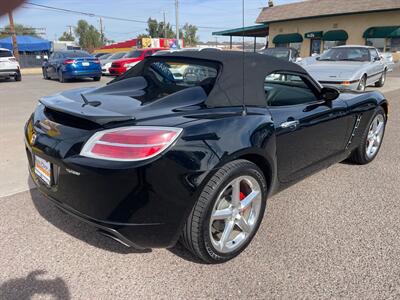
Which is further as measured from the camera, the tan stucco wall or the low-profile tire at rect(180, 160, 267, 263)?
the tan stucco wall

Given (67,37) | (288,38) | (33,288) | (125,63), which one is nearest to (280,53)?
(125,63)

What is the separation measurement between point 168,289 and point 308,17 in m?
34.0

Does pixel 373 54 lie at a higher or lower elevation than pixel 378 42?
lower

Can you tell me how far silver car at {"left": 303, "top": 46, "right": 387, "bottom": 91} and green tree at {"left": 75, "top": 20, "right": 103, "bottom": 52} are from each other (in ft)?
264

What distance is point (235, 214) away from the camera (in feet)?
8.46

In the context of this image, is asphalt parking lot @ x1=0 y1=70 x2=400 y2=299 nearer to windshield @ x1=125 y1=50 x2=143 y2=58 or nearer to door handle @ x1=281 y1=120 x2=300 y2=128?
door handle @ x1=281 y1=120 x2=300 y2=128

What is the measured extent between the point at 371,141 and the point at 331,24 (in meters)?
30.4

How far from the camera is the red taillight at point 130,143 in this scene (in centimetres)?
209

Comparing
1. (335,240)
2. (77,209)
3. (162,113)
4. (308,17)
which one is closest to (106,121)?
(162,113)

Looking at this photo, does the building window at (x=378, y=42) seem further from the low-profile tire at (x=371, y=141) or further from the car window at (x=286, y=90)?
the car window at (x=286, y=90)

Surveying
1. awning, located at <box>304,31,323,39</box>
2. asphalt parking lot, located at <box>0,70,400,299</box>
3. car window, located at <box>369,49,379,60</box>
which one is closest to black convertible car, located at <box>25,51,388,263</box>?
asphalt parking lot, located at <box>0,70,400,299</box>

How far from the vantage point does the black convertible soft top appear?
8.60ft

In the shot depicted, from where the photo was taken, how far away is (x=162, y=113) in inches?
93.4

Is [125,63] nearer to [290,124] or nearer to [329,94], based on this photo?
[329,94]
